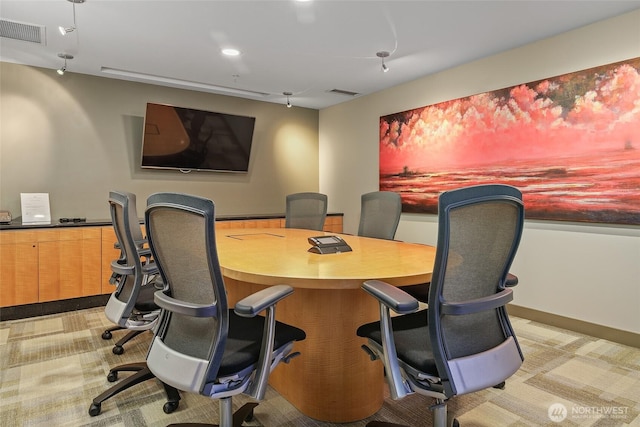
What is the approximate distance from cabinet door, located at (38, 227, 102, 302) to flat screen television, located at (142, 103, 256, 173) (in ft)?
4.29

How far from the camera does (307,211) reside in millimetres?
4414

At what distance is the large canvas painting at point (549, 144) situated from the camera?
324cm

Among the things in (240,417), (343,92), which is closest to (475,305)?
(240,417)

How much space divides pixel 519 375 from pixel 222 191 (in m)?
4.51

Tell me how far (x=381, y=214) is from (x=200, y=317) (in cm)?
233

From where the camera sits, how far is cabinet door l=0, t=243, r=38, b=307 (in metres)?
3.84

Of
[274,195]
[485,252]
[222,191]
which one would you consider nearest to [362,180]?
[274,195]

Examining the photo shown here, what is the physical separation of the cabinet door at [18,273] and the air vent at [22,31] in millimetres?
1939

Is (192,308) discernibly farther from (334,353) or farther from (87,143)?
(87,143)

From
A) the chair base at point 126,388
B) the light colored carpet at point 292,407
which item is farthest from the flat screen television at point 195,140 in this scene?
the chair base at point 126,388

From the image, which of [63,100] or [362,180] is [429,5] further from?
[63,100]

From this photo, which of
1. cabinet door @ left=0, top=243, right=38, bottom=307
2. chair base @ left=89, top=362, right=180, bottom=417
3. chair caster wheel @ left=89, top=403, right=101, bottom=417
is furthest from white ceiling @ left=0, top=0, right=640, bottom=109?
chair caster wheel @ left=89, top=403, right=101, bottom=417

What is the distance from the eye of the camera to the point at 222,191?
5906 millimetres

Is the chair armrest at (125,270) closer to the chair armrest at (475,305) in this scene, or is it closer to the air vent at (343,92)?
the chair armrest at (475,305)
